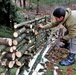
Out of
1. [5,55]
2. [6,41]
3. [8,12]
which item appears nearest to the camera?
[6,41]

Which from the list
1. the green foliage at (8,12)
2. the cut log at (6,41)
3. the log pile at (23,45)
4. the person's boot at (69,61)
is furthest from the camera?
the green foliage at (8,12)

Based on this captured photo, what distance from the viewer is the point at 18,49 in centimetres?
515

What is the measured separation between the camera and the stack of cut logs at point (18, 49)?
4.60 metres

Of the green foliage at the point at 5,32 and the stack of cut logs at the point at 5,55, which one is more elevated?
the stack of cut logs at the point at 5,55

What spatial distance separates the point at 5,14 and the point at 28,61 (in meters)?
4.62

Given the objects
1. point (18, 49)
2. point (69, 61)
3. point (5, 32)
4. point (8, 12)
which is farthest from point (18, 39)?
point (8, 12)

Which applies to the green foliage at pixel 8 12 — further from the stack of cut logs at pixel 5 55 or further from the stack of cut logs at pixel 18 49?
the stack of cut logs at pixel 5 55

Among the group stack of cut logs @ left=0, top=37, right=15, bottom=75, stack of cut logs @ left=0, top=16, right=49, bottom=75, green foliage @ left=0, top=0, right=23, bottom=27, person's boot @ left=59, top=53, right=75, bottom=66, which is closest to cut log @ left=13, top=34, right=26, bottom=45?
stack of cut logs @ left=0, top=16, right=49, bottom=75

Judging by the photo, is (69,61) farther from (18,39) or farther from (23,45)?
(18,39)

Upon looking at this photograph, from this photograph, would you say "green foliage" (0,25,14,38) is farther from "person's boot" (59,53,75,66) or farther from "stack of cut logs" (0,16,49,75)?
"person's boot" (59,53,75,66)

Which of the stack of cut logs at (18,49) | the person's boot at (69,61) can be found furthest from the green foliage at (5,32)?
the person's boot at (69,61)

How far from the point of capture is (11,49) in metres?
4.60

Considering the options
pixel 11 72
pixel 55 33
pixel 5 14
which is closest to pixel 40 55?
pixel 11 72

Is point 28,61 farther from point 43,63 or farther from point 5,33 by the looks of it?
point 5,33
